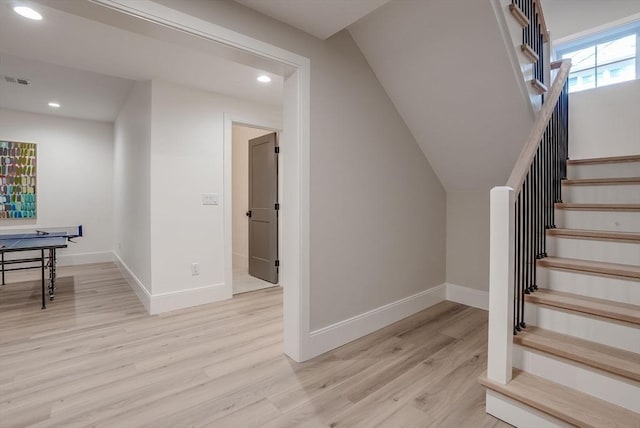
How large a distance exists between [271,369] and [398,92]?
2.58m

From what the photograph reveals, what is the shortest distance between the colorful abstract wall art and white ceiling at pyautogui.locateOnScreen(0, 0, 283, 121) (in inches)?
42.9

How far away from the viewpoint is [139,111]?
373 cm

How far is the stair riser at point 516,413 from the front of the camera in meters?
1.50

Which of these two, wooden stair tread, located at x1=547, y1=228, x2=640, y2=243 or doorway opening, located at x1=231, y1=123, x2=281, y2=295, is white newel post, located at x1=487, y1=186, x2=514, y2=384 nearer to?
wooden stair tread, located at x1=547, y1=228, x2=640, y2=243

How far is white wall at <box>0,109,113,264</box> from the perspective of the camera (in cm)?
519

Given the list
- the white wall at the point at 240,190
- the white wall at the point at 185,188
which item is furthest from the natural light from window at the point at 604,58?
the white wall at the point at 240,190

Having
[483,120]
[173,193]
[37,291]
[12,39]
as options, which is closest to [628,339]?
[483,120]

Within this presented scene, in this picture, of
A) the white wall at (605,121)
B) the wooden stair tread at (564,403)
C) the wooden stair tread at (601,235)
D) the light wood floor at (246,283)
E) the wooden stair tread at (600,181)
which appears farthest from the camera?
the light wood floor at (246,283)

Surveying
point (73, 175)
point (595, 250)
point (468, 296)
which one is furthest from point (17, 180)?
point (595, 250)

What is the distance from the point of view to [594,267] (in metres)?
1.92

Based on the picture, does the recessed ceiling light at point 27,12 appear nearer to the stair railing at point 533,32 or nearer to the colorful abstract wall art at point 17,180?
the stair railing at point 533,32

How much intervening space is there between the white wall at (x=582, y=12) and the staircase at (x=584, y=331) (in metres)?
2.47

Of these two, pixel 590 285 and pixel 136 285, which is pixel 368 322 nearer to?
pixel 590 285

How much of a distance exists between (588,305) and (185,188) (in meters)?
3.60
